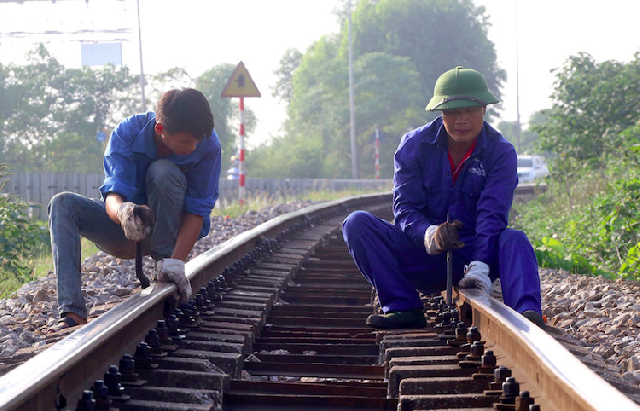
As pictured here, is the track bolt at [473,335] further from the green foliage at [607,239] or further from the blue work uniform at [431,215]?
the green foliage at [607,239]

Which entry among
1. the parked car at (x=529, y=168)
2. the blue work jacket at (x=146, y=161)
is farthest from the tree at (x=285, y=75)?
the blue work jacket at (x=146, y=161)

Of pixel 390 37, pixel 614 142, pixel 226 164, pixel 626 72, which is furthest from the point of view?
pixel 390 37

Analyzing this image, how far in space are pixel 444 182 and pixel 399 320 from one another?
722 mm

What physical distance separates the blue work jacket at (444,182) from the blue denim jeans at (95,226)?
3.63 feet

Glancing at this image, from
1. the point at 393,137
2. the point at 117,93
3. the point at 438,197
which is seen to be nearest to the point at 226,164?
the point at 117,93

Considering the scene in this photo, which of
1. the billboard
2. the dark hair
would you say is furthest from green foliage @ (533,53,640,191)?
the billboard

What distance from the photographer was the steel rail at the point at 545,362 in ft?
6.59

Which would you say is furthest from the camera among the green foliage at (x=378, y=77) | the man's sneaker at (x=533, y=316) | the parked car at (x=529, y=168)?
the green foliage at (x=378, y=77)

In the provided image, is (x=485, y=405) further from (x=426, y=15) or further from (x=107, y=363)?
(x=426, y=15)

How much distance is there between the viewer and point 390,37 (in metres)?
55.5

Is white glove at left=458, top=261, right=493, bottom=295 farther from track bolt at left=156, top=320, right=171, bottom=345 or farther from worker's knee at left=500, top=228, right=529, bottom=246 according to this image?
track bolt at left=156, top=320, right=171, bottom=345

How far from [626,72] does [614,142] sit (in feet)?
8.84

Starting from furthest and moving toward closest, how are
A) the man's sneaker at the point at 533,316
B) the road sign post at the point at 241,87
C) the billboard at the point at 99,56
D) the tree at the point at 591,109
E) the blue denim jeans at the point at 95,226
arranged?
the billboard at the point at 99,56, the tree at the point at 591,109, the road sign post at the point at 241,87, the blue denim jeans at the point at 95,226, the man's sneaker at the point at 533,316

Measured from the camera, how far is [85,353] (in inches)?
96.2
